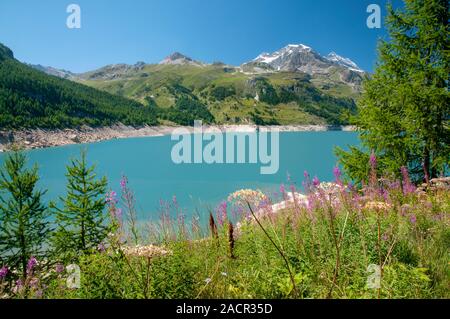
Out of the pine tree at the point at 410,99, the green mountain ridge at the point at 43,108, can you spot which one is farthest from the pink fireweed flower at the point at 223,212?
the green mountain ridge at the point at 43,108

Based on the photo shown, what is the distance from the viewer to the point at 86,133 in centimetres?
12138

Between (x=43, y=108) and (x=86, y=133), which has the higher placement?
(x=43, y=108)

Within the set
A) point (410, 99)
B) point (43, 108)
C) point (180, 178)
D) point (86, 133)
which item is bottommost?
point (180, 178)

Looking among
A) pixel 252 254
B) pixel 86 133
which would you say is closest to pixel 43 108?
pixel 86 133

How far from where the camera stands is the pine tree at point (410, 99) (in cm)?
1002

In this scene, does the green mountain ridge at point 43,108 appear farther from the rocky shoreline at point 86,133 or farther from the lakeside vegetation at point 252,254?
the lakeside vegetation at point 252,254

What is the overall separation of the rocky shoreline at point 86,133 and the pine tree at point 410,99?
59.8 metres

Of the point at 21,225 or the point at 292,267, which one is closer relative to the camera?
the point at 292,267

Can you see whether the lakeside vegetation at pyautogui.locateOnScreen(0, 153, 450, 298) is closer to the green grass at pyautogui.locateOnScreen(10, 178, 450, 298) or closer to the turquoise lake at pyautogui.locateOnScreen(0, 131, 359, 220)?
the green grass at pyautogui.locateOnScreen(10, 178, 450, 298)

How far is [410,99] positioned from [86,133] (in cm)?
12572

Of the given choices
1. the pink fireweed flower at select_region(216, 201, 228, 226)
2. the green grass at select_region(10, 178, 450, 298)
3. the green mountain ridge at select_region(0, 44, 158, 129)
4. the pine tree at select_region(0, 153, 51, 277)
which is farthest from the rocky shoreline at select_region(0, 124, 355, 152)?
the green grass at select_region(10, 178, 450, 298)

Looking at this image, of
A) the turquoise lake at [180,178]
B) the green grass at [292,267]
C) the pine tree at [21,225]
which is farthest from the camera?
the turquoise lake at [180,178]

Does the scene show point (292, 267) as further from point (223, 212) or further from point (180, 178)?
point (180, 178)
